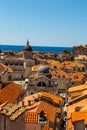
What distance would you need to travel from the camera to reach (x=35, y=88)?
51.4 m

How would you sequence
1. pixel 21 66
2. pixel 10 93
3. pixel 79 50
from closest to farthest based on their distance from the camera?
pixel 10 93
pixel 21 66
pixel 79 50

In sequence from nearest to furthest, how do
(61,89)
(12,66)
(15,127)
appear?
(15,127) < (61,89) < (12,66)

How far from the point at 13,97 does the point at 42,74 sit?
11.5 metres

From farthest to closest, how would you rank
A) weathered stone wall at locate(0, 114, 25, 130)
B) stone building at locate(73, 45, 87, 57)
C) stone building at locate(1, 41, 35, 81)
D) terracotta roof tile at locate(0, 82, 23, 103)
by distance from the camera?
stone building at locate(73, 45, 87, 57)
stone building at locate(1, 41, 35, 81)
terracotta roof tile at locate(0, 82, 23, 103)
weathered stone wall at locate(0, 114, 25, 130)

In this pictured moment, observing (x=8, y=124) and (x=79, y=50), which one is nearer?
(x=8, y=124)

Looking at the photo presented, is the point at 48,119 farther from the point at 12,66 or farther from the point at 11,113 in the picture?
the point at 12,66

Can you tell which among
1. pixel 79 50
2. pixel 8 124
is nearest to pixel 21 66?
pixel 8 124

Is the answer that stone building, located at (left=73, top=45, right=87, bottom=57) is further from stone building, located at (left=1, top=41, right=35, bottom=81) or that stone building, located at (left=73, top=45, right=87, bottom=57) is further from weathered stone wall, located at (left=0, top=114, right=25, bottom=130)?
weathered stone wall, located at (left=0, top=114, right=25, bottom=130)

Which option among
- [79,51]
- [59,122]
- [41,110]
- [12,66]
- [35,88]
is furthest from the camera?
[79,51]

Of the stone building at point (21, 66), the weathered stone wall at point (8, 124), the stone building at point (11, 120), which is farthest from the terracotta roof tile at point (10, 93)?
the weathered stone wall at point (8, 124)

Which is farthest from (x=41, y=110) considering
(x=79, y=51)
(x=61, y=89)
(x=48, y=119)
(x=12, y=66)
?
(x=79, y=51)

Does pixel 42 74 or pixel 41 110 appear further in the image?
pixel 42 74

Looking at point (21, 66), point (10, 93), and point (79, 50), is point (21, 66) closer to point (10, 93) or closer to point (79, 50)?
point (10, 93)

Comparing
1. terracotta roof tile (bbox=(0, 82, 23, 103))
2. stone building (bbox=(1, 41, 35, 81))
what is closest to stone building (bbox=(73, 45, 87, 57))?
stone building (bbox=(1, 41, 35, 81))
